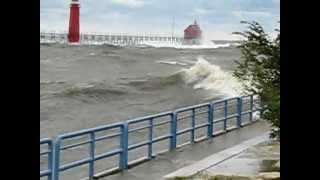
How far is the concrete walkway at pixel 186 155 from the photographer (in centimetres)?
484

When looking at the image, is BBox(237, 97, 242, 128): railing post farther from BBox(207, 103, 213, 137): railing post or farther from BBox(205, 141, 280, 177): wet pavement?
BBox(205, 141, 280, 177): wet pavement

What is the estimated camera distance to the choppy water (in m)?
11.9

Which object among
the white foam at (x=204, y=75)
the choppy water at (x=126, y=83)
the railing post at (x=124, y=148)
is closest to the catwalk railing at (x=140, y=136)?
the railing post at (x=124, y=148)

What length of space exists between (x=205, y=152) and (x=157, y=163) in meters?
0.57

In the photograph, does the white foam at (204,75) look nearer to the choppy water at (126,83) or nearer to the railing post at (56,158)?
the choppy water at (126,83)

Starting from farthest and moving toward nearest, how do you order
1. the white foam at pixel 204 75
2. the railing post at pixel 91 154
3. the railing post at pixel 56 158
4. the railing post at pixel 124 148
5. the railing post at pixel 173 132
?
the white foam at pixel 204 75, the railing post at pixel 173 132, the railing post at pixel 124 148, the railing post at pixel 91 154, the railing post at pixel 56 158

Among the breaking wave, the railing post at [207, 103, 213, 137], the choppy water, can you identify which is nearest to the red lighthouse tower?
the railing post at [207, 103, 213, 137]

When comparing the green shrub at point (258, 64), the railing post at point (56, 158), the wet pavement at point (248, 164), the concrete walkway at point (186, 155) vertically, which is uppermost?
the green shrub at point (258, 64)

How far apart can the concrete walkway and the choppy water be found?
13.0 feet

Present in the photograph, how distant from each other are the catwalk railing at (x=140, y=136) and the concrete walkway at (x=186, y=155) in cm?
10

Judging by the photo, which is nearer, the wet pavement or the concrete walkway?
the wet pavement

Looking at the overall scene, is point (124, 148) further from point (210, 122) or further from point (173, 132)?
point (210, 122)

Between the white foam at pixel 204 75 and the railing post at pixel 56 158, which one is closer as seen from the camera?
the railing post at pixel 56 158

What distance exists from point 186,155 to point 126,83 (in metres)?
11.7
